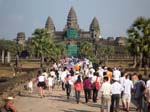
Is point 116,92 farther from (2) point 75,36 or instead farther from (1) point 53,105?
(2) point 75,36

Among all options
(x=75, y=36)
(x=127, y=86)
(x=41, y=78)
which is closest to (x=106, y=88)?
(x=127, y=86)

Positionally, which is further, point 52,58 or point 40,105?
point 52,58

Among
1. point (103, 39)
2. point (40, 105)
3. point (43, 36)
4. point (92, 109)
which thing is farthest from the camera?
point (103, 39)

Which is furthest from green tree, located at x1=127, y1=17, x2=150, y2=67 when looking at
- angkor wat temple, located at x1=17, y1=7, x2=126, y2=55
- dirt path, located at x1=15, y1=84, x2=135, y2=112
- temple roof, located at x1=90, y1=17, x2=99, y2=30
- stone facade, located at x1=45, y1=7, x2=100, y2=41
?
temple roof, located at x1=90, y1=17, x2=99, y2=30

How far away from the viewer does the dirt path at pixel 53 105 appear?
58.2 ft

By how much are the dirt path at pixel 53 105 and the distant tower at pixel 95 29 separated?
130308 millimetres

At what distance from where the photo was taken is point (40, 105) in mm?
19234

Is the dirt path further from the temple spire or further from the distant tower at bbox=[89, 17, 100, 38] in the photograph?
the temple spire

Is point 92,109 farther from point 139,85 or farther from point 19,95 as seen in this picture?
point 19,95

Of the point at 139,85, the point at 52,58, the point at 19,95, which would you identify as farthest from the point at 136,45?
the point at 52,58

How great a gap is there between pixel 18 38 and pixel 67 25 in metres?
17.9

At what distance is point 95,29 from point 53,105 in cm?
13748

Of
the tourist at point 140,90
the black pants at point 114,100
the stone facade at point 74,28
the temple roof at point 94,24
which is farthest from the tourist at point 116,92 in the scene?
the temple roof at point 94,24

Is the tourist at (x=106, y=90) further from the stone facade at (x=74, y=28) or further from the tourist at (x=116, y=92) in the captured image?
the stone facade at (x=74, y=28)
